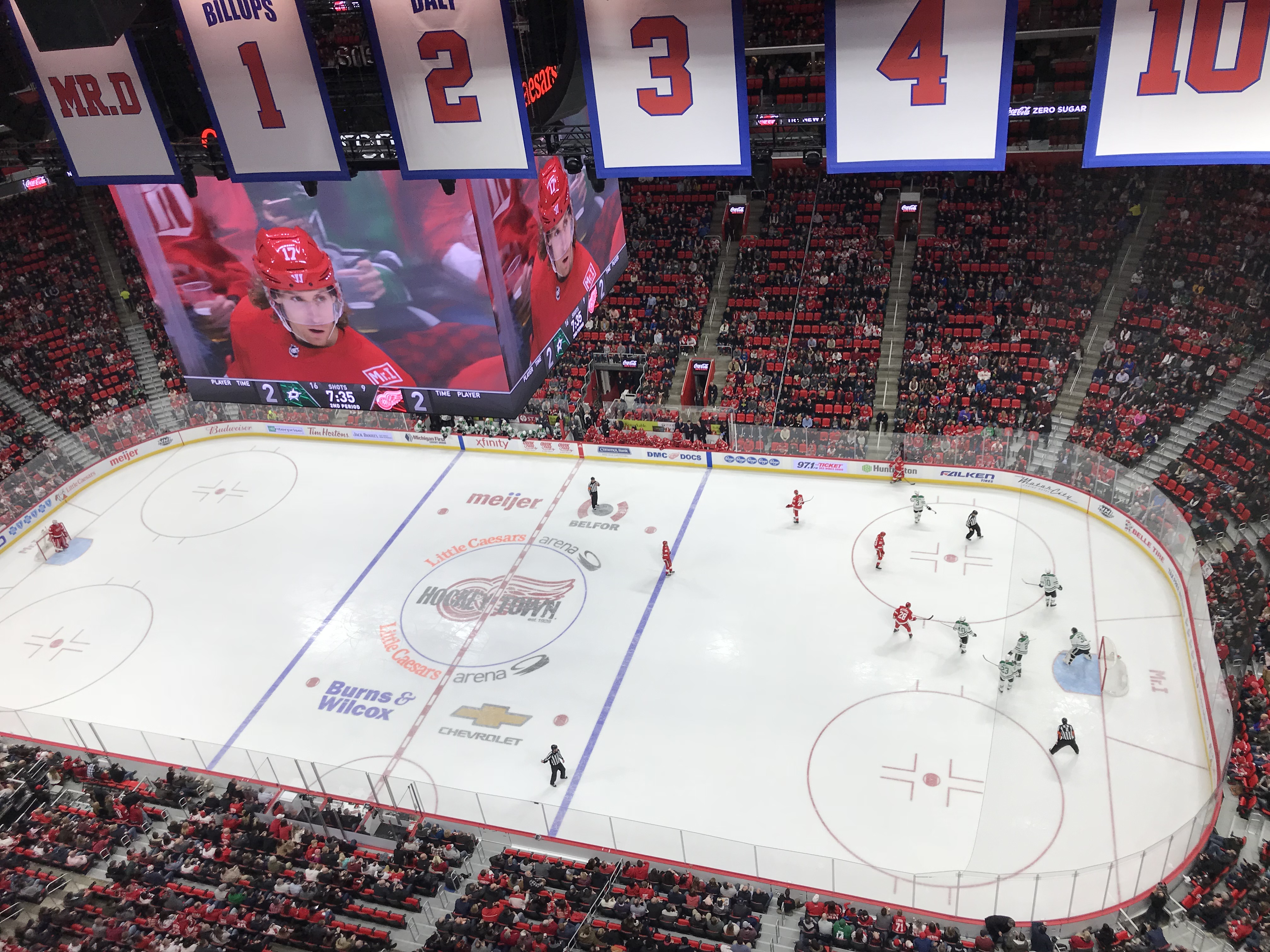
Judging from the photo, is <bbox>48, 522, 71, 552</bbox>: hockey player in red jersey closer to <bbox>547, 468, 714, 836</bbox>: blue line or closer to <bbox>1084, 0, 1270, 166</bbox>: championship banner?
<bbox>547, 468, 714, 836</bbox>: blue line

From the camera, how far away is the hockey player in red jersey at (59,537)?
23.5 meters

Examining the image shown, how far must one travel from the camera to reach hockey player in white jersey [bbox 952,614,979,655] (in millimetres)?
17531

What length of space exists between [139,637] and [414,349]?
11387mm

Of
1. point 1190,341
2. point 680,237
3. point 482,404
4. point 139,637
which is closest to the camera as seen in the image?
point 482,404

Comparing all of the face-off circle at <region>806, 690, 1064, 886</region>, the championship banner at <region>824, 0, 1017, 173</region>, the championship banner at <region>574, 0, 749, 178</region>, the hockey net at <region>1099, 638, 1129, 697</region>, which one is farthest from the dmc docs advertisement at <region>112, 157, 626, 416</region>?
the hockey net at <region>1099, 638, 1129, 697</region>

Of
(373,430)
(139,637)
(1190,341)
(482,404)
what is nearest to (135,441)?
(373,430)

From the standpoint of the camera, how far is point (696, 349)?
27.9m

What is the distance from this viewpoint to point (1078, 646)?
1689cm

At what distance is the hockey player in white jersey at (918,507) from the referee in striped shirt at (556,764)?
406 inches

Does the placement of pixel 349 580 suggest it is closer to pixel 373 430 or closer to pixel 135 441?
pixel 373 430

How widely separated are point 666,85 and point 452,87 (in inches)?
100

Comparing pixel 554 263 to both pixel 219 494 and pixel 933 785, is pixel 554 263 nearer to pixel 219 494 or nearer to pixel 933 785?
pixel 933 785

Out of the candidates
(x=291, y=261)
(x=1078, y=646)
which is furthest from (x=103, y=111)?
(x=1078, y=646)

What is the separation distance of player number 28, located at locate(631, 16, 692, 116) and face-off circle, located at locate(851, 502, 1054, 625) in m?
12.1
